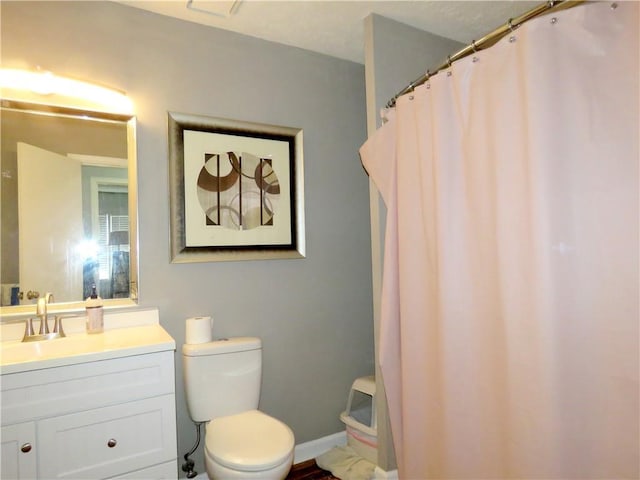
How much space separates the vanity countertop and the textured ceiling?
1.55m

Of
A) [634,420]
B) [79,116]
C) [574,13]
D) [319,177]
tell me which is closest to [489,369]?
[634,420]

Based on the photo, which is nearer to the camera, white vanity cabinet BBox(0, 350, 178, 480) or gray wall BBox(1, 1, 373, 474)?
Result: white vanity cabinet BBox(0, 350, 178, 480)

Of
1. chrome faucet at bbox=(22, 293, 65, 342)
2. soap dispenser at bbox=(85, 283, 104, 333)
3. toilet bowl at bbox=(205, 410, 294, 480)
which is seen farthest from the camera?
soap dispenser at bbox=(85, 283, 104, 333)

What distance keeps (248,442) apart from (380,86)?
1812 mm

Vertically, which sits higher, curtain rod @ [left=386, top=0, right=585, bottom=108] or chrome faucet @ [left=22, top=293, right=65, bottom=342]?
curtain rod @ [left=386, top=0, right=585, bottom=108]

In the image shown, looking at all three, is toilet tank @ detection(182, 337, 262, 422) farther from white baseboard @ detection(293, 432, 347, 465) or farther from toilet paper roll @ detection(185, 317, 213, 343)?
white baseboard @ detection(293, 432, 347, 465)

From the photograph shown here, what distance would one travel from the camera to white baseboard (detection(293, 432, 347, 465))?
220cm

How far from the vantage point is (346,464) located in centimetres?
209

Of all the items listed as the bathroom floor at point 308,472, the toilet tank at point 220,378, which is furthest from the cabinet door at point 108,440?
the bathroom floor at point 308,472

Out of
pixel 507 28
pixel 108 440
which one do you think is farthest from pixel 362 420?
pixel 507 28

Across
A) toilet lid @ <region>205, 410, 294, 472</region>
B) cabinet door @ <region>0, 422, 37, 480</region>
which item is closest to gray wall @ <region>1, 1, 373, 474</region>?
toilet lid @ <region>205, 410, 294, 472</region>

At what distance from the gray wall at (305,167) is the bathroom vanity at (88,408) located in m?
0.48

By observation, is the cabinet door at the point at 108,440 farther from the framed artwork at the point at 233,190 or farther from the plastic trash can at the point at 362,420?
the plastic trash can at the point at 362,420

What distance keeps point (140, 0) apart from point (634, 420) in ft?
8.12
